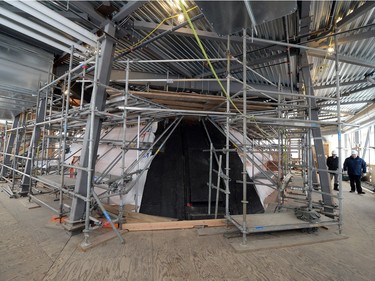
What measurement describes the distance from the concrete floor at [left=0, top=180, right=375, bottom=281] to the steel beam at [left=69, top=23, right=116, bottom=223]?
0.45 meters

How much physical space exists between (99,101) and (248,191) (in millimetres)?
4000

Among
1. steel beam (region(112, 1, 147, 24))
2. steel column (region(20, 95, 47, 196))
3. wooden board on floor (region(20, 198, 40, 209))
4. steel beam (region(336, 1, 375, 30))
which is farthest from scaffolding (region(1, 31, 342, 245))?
steel beam (region(336, 1, 375, 30))

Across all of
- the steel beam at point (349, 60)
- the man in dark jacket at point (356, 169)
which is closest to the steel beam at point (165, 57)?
the steel beam at point (349, 60)

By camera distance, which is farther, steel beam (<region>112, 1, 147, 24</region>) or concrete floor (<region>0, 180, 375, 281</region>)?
steel beam (<region>112, 1, 147, 24</region>)

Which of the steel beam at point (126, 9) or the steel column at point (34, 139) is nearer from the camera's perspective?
the steel beam at point (126, 9)

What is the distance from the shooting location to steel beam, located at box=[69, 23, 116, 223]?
3223mm

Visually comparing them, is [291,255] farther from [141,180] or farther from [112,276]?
[141,180]

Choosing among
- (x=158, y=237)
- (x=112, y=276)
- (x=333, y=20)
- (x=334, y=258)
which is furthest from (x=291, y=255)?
(x=333, y=20)

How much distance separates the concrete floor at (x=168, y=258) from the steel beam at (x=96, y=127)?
1.48 feet

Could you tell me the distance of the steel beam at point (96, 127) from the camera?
3223 millimetres

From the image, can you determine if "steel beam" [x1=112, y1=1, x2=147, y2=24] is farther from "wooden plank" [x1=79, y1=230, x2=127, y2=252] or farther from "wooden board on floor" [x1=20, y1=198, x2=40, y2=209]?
"wooden board on floor" [x1=20, y1=198, x2=40, y2=209]

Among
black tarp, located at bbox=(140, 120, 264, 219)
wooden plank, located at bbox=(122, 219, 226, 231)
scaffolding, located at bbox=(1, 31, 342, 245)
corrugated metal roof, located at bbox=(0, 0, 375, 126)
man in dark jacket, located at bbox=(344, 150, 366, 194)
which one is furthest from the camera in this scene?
man in dark jacket, located at bbox=(344, 150, 366, 194)

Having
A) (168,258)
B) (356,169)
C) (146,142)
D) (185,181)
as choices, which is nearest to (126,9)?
(146,142)

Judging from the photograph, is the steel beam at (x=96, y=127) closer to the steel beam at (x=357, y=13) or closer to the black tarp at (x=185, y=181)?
the black tarp at (x=185, y=181)
